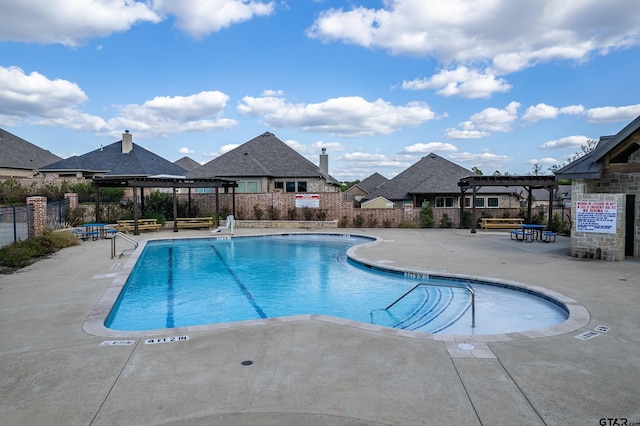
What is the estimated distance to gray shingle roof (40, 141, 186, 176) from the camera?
2890cm

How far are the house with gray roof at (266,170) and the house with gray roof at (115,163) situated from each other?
2937 mm

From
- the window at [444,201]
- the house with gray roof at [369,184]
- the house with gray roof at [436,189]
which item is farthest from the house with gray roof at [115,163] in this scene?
the house with gray roof at [369,184]

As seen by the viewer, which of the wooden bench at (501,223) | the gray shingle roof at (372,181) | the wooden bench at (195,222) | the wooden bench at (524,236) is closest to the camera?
the wooden bench at (524,236)

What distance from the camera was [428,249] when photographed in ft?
46.7

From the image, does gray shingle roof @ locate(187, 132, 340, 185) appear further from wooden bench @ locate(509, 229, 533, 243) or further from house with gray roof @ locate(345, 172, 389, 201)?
house with gray roof @ locate(345, 172, 389, 201)

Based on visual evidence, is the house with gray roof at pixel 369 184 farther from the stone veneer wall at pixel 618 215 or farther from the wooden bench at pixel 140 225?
the stone veneer wall at pixel 618 215

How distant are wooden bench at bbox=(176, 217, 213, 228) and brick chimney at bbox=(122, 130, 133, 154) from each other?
13.0 m

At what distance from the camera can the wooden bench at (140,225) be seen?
19953 millimetres

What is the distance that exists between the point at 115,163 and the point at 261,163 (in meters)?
11.3

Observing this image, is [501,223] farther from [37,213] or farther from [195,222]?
[37,213]

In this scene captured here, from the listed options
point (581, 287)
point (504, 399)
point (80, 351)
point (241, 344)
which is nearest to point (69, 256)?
point (80, 351)

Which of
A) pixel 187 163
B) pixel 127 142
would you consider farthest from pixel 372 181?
pixel 127 142

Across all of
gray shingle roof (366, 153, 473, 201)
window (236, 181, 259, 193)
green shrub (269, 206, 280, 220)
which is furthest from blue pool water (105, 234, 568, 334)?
gray shingle roof (366, 153, 473, 201)

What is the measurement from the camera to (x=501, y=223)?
70.7 feet
